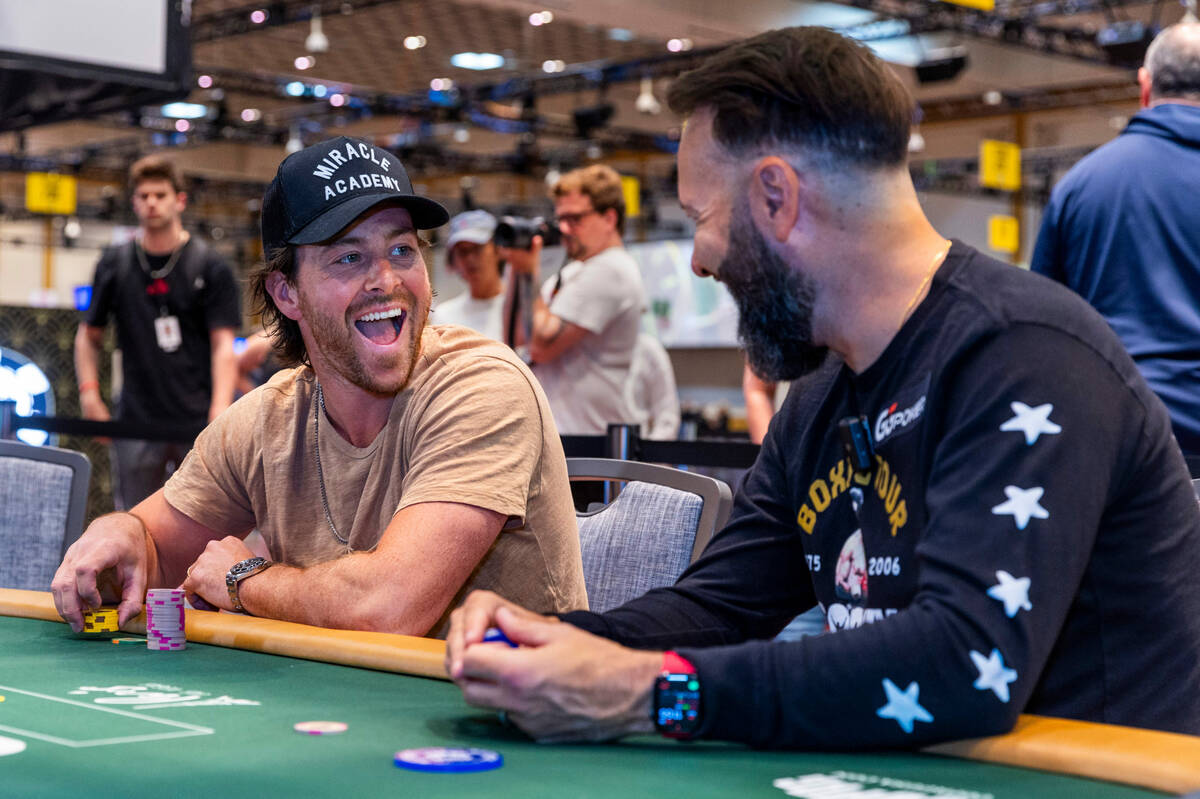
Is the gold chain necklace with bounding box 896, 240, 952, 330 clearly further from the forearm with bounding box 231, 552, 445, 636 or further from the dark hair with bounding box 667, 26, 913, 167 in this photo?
the forearm with bounding box 231, 552, 445, 636

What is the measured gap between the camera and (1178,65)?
3.10 meters

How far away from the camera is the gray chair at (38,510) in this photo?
3.04 meters

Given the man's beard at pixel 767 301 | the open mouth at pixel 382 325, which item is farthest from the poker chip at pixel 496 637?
the open mouth at pixel 382 325

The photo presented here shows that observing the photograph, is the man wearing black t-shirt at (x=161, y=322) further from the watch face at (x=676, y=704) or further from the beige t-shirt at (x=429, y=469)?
the watch face at (x=676, y=704)

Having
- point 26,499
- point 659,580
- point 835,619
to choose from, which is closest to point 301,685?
point 835,619

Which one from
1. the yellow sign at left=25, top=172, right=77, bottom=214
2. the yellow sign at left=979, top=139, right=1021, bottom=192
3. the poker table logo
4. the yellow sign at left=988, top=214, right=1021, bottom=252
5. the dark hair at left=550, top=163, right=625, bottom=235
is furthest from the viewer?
the yellow sign at left=25, top=172, right=77, bottom=214

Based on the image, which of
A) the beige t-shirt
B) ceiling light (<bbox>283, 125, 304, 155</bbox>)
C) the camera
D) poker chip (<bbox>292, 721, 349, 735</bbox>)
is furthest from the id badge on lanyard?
ceiling light (<bbox>283, 125, 304, 155</bbox>)

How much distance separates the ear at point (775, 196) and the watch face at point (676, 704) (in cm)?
51

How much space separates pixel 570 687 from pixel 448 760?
13 centimetres

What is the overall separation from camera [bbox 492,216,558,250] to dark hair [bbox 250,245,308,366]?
6.87 ft

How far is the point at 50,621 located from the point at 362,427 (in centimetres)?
56

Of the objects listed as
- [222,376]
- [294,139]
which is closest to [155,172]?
[222,376]

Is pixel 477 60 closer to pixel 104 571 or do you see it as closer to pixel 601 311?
pixel 601 311

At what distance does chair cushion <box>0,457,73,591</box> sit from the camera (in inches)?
120
